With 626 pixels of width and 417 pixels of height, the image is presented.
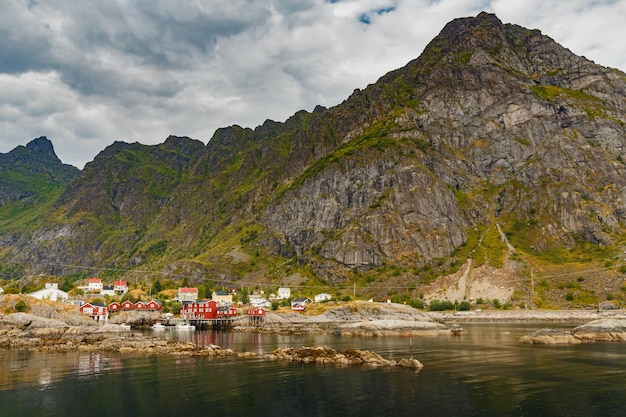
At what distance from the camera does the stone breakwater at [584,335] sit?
94562mm

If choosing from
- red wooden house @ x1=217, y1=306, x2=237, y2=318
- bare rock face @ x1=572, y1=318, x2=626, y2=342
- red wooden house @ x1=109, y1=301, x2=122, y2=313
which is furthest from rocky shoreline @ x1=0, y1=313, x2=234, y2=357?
bare rock face @ x1=572, y1=318, x2=626, y2=342

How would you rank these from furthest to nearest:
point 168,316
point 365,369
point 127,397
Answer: point 168,316 → point 365,369 → point 127,397

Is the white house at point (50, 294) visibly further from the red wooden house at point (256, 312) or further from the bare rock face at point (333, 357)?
the bare rock face at point (333, 357)

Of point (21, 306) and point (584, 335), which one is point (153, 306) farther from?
point (584, 335)

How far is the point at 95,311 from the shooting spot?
525ft

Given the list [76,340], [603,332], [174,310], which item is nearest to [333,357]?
[76,340]

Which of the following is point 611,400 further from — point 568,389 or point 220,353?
point 220,353

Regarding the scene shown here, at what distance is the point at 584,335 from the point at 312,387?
3119 inches

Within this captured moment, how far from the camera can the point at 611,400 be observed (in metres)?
43.6

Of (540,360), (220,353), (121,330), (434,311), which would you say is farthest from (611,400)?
(434,311)

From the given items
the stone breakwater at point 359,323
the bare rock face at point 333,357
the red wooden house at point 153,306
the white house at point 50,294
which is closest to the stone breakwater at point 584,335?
the stone breakwater at point 359,323

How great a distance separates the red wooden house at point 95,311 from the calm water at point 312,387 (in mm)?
85460

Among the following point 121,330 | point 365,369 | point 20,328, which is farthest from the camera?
point 121,330

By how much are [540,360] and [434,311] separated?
425 feet
